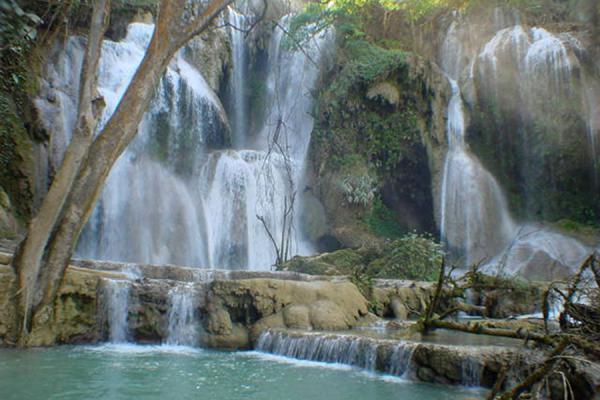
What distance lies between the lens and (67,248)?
18.7 feet

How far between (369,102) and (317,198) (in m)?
4.14

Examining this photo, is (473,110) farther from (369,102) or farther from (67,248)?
(67,248)

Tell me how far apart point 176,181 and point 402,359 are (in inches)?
515

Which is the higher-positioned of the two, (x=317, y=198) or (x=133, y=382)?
(x=317, y=198)

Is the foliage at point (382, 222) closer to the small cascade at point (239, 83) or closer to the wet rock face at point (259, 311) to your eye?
the small cascade at point (239, 83)

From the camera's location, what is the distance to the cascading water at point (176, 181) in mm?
16328

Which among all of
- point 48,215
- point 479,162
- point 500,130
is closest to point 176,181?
point 479,162

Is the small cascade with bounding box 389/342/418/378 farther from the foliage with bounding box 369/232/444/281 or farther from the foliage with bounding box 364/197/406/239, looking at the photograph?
the foliage with bounding box 364/197/406/239

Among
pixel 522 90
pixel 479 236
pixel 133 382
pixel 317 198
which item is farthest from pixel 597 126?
pixel 133 382

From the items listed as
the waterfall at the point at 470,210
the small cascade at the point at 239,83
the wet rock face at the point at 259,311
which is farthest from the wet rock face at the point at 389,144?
the wet rock face at the point at 259,311

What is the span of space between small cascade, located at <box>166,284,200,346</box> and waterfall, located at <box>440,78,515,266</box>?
11.9 metres

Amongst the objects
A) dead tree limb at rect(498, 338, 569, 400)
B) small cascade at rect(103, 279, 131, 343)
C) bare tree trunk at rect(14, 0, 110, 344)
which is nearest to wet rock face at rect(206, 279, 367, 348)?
small cascade at rect(103, 279, 131, 343)

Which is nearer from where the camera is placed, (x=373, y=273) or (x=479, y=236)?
(x=373, y=273)

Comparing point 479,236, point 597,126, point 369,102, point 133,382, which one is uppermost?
point 369,102
